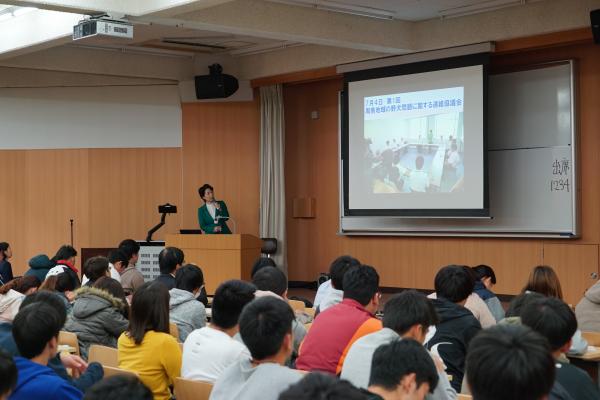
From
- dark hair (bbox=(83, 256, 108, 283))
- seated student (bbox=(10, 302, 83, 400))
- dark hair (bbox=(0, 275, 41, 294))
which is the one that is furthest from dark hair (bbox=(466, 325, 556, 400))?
dark hair (bbox=(83, 256, 108, 283))

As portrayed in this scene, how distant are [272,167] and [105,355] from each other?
839cm

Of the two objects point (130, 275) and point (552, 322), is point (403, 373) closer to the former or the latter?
point (552, 322)

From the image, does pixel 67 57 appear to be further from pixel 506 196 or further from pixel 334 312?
pixel 334 312

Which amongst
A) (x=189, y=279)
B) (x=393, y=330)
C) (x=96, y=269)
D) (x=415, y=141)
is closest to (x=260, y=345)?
(x=393, y=330)

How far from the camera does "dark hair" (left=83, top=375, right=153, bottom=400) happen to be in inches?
71.6

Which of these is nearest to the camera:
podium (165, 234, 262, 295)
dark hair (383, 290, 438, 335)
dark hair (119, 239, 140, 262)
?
dark hair (383, 290, 438, 335)

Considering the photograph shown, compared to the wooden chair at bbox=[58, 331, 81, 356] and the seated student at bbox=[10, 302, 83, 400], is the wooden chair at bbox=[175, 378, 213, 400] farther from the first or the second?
the wooden chair at bbox=[58, 331, 81, 356]

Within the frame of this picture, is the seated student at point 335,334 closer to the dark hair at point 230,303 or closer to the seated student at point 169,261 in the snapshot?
the dark hair at point 230,303

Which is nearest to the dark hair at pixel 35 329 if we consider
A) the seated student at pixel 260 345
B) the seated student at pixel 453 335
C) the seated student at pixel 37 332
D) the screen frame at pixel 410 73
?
the seated student at pixel 37 332

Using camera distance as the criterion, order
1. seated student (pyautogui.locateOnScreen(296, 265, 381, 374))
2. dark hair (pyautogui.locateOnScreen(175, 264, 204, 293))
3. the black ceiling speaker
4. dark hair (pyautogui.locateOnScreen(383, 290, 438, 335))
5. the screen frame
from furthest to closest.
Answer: the black ceiling speaker
the screen frame
dark hair (pyautogui.locateOnScreen(175, 264, 204, 293))
seated student (pyautogui.locateOnScreen(296, 265, 381, 374))
dark hair (pyautogui.locateOnScreen(383, 290, 438, 335))

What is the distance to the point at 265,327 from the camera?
8.86ft

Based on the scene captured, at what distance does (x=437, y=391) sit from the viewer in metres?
2.76

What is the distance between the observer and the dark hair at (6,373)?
2238 mm

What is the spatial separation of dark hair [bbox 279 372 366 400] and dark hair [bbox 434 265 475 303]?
9.46 ft
